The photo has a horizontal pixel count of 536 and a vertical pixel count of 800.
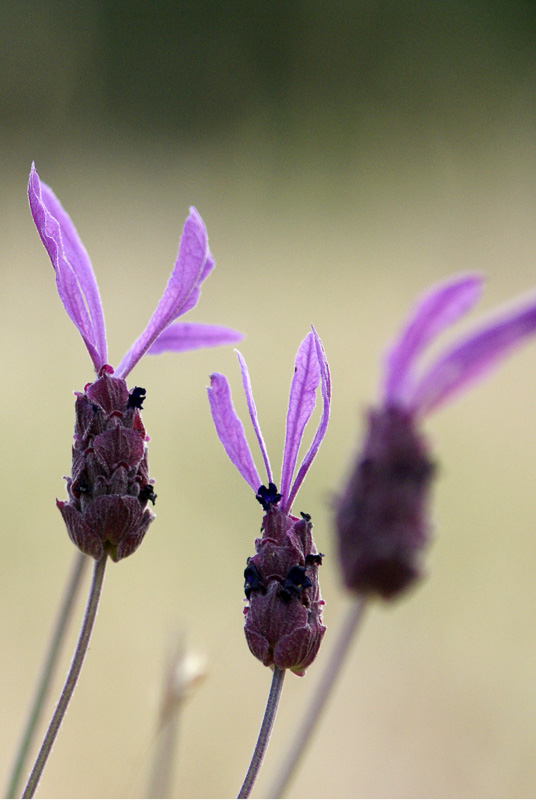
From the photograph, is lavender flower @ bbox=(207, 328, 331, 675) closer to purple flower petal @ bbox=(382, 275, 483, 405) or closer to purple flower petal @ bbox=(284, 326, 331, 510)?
purple flower petal @ bbox=(284, 326, 331, 510)

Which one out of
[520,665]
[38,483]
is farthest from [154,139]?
[520,665]

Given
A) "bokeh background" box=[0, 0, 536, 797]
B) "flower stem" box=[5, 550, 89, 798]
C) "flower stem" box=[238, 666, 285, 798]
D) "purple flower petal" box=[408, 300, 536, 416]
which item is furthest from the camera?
"bokeh background" box=[0, 0, 536, 797]

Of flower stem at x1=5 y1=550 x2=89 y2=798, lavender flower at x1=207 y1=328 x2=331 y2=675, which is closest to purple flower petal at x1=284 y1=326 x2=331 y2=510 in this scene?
lavender flower at x1=207 y1=328 x2=331 y2=675

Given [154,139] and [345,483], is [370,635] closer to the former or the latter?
[345,483]

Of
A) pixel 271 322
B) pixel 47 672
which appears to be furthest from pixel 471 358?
pixel 271 322

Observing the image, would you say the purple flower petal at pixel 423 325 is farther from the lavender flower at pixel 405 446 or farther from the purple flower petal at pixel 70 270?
the purple flower petal at pixel 70 270

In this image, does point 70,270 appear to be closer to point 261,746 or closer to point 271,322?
point 261,746

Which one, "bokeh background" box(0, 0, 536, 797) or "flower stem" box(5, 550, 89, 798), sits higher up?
"bokeh background" box(0, 0, 536, 797)

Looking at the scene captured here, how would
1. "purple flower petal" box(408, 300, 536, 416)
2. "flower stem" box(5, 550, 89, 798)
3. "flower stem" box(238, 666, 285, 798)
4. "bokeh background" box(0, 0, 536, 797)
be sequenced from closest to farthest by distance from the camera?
"flower stem" box(238, 666, 285, 798), "flower stem" box(5, 550, 89, 798), "purple flower petal" box(408, 300, 536, 416), "bokeh background" box(0, 0, 536, 797)

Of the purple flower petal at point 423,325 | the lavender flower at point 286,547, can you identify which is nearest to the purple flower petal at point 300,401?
the lavender flower at point 286,547
